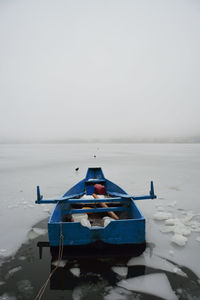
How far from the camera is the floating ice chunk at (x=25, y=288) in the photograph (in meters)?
2.27

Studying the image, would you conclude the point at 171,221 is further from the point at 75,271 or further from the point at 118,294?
the point at 75,271

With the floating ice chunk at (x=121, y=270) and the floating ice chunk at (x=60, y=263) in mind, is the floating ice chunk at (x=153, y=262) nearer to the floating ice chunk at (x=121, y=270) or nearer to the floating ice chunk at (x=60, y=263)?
the floating ice chunk at (x=121, y=270)

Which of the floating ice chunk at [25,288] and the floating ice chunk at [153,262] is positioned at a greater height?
the floating ice chunk at [25,288]

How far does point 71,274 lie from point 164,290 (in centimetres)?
142

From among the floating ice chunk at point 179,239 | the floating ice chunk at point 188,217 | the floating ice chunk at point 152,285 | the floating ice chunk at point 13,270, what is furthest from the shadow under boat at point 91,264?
the floating ice chunk at point 188,217

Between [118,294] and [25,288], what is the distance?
1.36m

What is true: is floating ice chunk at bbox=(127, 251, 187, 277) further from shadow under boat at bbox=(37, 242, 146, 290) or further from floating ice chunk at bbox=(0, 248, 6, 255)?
floating ice chunk at bbox=(0, 248, 6, 255)

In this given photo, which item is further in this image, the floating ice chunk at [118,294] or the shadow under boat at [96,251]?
the shadow under boat at [96,251]

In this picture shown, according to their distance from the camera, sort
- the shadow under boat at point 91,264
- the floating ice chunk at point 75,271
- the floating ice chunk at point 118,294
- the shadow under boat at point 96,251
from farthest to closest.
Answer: the shadow under boat at point 96,251, the floating ice chunk at point 75,271, the shadow under boat at point 91,264, the floating ice chunk at point 118,294

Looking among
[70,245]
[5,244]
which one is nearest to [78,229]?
[70,245]

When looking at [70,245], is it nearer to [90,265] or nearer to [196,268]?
[90,265]

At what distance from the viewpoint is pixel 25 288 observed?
7.82 ft

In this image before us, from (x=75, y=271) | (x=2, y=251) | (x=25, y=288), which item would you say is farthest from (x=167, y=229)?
(x=2, y=251)

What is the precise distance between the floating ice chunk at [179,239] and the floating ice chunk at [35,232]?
3.01 metres
